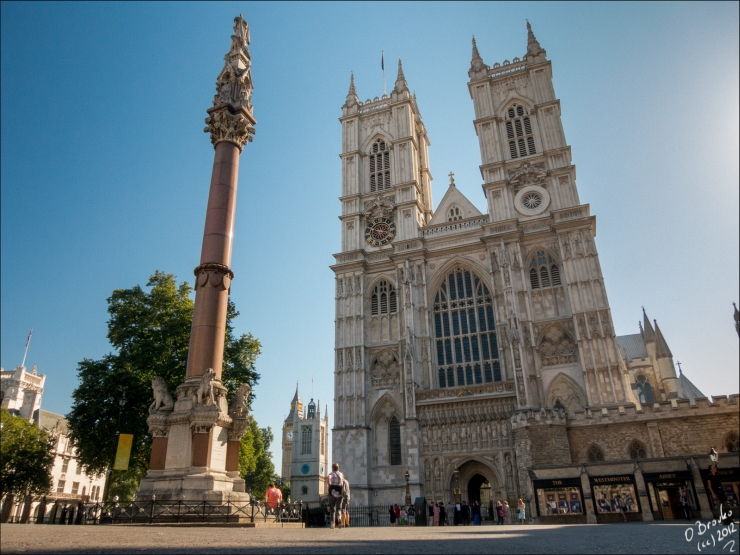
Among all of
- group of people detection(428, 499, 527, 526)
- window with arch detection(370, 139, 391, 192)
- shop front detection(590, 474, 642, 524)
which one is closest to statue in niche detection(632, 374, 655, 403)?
group of people detection(428, 499, 527, 526)

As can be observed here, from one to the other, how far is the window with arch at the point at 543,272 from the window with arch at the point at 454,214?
286 inches

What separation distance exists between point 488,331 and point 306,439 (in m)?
58.7

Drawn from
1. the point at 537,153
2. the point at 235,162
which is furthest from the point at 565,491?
the point at 537,153

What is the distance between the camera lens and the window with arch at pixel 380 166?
42312 millimetres

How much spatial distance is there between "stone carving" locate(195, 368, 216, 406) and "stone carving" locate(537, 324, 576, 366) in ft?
75.6

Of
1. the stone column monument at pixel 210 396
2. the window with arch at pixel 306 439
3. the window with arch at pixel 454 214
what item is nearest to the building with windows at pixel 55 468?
Answer: the stone column monument at pixel 210 396

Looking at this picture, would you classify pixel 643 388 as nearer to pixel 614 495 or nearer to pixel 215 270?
pixel 614 495

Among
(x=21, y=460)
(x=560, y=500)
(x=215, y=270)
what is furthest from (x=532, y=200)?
(x=21, y=460)

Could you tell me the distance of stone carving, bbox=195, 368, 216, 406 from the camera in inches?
559

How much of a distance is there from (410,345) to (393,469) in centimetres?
777

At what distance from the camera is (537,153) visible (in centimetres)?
3778

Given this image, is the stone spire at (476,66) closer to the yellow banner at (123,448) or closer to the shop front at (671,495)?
the shop front at (671,495)

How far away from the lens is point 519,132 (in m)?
39.5

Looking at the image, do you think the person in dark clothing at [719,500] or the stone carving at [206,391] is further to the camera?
the stone carving at [206,391]
